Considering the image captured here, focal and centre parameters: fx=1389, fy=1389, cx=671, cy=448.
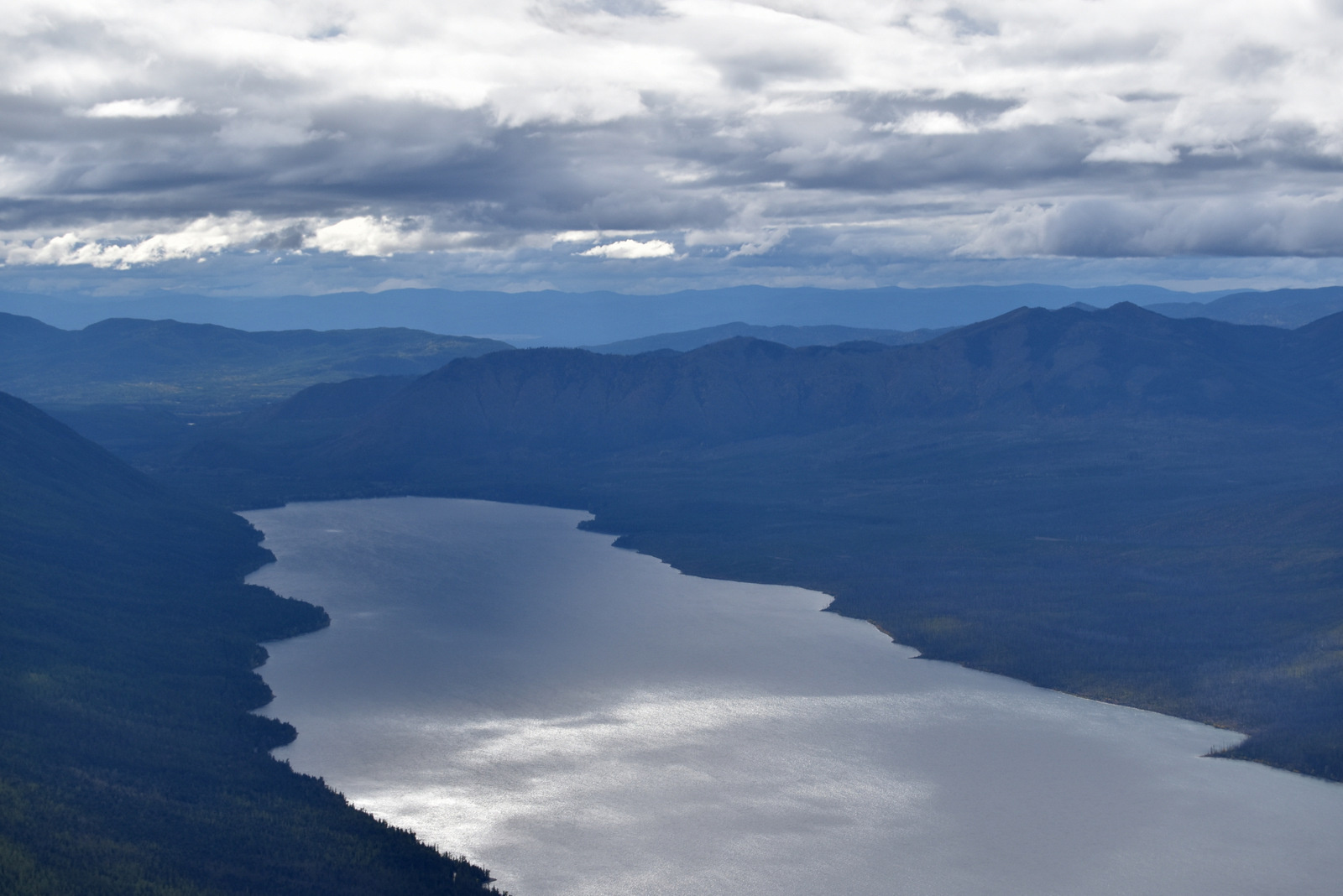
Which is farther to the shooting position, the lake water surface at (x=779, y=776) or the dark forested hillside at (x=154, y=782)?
the lake water surface at (x=779, y=776)

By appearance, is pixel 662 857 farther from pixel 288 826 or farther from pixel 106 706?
pixel 106 706

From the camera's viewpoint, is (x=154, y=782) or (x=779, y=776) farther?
(x=779, y=776)

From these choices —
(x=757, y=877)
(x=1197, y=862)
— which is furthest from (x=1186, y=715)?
(x=757, y=877)

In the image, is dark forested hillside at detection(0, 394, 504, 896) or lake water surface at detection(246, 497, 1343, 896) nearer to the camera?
dark forested hillside at detection(0, 394, 504, 896)

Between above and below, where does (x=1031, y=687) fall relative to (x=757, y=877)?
above

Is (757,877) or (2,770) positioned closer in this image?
(757,877)

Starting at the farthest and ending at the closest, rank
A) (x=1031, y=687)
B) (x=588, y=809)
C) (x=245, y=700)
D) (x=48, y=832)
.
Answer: (x=1031, y=687) < (x=245, y=700) < (x=588, y=809) < (x=48, y=832)

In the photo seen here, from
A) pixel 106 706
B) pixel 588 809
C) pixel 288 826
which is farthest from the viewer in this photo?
pixel 106 706

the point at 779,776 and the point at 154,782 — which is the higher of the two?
the point at 779,776
